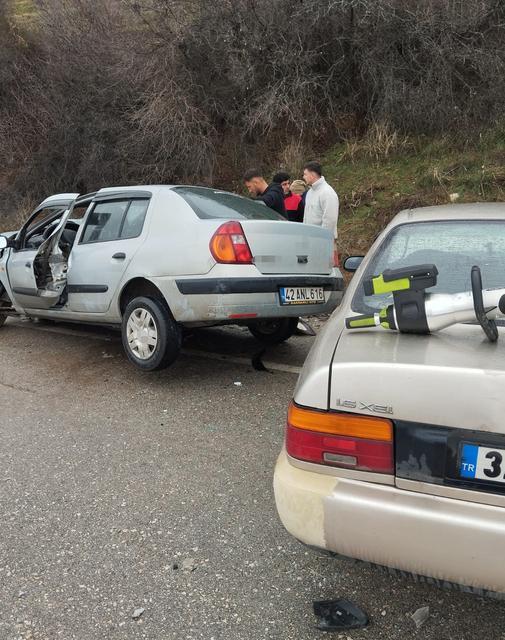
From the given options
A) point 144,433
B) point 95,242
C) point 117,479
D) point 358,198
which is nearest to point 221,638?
point 117,479

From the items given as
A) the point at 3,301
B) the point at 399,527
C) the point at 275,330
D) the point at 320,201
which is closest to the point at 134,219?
the point at 275,330

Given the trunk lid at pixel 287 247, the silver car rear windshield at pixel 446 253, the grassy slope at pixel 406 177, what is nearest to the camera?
the silver car rear windshield at pixel 446 253

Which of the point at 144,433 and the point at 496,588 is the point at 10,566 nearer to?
the point at 144,433

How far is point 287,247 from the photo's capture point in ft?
14.7

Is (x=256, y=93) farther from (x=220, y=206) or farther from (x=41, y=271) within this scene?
(x=220, y=206)

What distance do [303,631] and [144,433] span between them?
1937mm

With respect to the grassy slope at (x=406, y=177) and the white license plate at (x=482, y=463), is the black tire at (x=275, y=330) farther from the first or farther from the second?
the white license plate at (x=482, y=463)

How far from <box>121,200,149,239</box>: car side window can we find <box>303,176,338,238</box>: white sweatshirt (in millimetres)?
2175

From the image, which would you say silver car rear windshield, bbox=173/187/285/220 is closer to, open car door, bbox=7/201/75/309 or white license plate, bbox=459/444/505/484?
open car door, bbox=7/201/75/309

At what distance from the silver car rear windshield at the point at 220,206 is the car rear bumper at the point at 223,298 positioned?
583 mm

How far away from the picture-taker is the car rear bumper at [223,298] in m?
4.13

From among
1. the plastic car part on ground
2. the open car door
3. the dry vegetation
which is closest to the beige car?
the plastic car part on ground

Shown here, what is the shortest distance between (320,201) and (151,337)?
2760 millimetres

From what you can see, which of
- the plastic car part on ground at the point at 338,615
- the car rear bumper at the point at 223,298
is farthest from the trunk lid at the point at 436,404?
the car rear bumper at the point at 223,298
